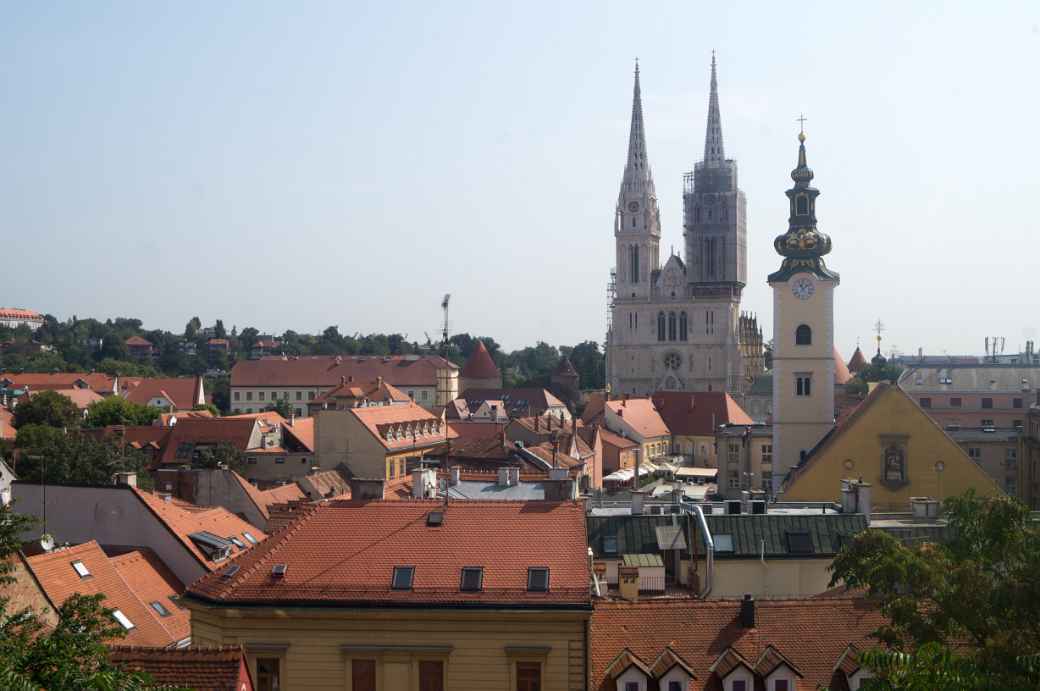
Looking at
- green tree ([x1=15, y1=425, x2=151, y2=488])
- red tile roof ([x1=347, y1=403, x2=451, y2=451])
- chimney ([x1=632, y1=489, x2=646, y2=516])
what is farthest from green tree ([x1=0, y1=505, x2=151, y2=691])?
red tile roof ([x1=347, y1=403, x2=451, y2=451])

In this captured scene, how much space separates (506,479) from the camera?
3919 cm

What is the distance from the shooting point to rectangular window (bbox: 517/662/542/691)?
21.9m

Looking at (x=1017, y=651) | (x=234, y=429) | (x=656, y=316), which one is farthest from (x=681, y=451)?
(x=1017, y=651)

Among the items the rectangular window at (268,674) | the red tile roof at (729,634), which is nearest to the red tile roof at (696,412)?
the red tile roof at (729,634)

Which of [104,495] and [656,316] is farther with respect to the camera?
[656,316]

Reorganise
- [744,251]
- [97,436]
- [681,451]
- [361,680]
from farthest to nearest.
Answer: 1. [744,251]
2. [681,451]
3. [97,436]
4. [361,680]

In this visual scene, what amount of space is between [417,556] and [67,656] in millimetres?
10059

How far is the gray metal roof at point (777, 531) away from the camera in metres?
29.9

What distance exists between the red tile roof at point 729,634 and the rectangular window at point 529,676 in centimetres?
91

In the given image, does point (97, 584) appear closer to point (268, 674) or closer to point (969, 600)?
point (268, 674)

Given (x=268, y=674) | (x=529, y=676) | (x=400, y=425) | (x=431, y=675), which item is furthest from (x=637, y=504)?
(x=400, y=425)

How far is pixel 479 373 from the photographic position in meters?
141

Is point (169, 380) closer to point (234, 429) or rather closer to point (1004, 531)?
point (234, 429)

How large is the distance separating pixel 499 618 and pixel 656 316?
386 feet
